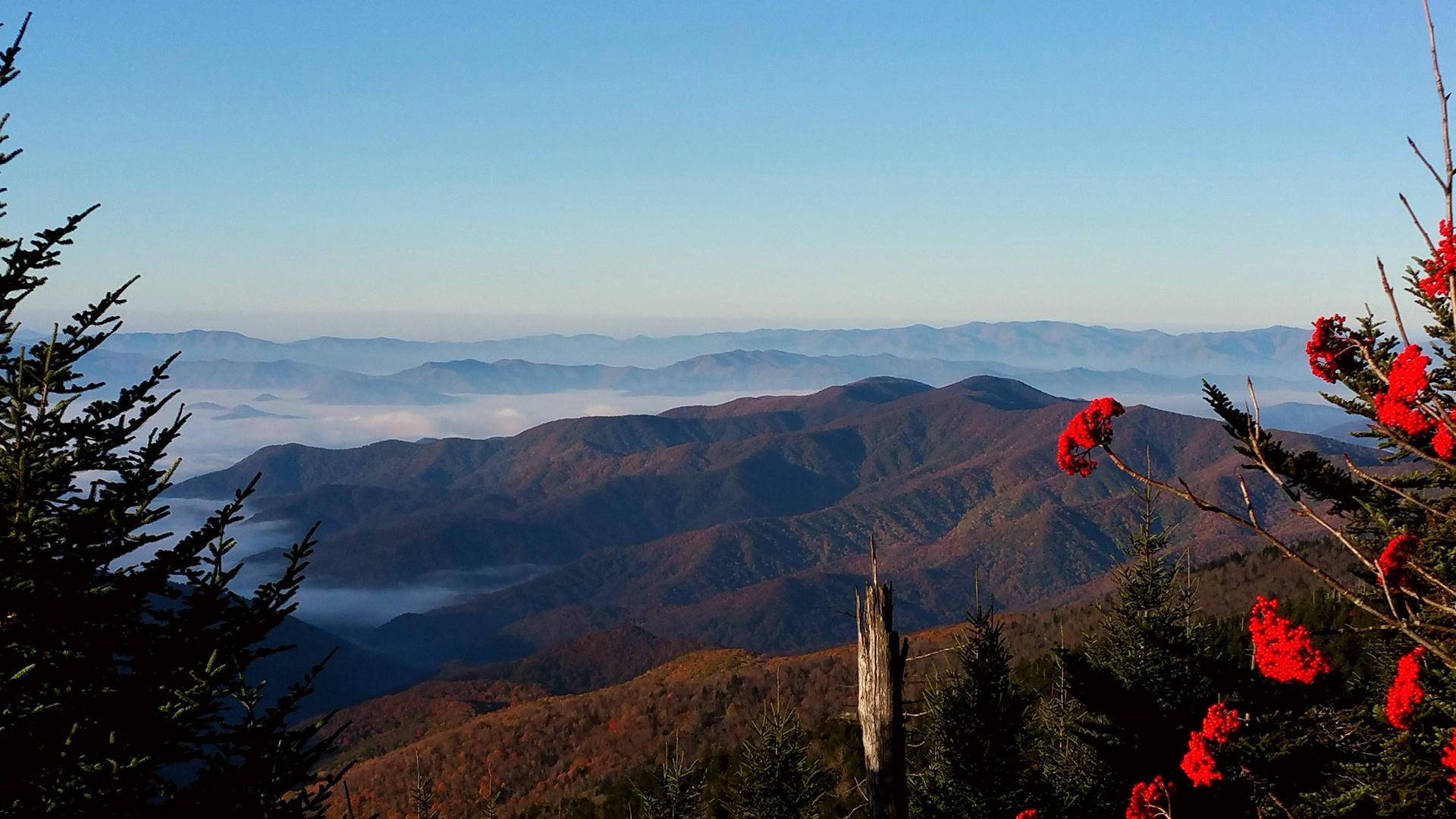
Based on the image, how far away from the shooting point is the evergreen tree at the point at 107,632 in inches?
A: 239

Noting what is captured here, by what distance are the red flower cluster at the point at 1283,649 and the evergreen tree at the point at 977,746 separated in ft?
36.0

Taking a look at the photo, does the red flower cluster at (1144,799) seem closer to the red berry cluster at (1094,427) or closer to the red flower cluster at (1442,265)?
the red berry cluster at (1094,427)

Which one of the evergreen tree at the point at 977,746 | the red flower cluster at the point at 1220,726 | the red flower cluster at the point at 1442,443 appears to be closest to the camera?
the red flower cluster at the point at 1442,443

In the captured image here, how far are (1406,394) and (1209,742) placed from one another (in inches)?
172

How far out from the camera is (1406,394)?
4.86 metres

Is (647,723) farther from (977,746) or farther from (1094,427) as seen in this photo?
(1094,427)

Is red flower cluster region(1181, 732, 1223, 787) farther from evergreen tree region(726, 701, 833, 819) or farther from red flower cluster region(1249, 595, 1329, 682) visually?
evergreen tree region(726, 701, 833, 819)

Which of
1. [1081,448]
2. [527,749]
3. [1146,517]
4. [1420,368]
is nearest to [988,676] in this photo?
[1146,517]

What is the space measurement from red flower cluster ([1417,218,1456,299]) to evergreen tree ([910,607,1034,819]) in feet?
41.2

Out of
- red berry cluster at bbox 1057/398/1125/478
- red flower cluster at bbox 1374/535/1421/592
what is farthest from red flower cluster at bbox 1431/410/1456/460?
red berry cluster at bbox 1057/398/1125/478

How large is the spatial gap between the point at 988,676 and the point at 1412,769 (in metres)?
7.49

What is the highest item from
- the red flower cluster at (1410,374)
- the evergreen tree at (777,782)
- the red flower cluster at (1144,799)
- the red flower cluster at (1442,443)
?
the red flower cluster at (1410,374)

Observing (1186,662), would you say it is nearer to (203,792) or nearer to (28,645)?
(203,792)

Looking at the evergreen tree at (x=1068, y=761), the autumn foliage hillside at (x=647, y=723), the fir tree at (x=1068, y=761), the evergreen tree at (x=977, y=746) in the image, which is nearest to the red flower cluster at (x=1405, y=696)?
the fir tree at (x=1068, y=761)
